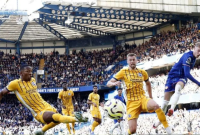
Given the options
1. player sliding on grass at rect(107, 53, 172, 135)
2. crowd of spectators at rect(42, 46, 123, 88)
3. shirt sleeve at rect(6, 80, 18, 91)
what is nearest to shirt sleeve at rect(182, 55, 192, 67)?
player sliding on grass at rect(107, 53, 172, 135)

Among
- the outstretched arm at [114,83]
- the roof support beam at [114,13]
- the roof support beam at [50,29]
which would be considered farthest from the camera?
the roof support beam at [50,29]

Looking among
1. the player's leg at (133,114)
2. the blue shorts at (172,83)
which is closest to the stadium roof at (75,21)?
the blue shorts at (172,83)

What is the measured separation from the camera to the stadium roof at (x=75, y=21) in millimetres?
37156

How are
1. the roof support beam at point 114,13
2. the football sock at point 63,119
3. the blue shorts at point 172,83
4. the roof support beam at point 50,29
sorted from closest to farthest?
the football sock at point 63,119
the blue shorts at point 172,83
the roof support beam at point 114,13
the roof support beam at point 50,29

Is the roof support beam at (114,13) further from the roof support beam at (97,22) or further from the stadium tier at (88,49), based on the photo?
the roof support beam at (97,22)

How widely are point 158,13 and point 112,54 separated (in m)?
12.2

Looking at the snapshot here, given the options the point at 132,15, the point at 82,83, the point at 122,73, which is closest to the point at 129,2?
the point at 132,15

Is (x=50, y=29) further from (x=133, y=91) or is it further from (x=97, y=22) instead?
(x=133, y=91)

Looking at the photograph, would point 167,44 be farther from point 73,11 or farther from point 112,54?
point 112,54

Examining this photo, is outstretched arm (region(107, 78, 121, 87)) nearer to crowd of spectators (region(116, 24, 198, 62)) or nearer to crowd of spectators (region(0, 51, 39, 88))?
crowd of spectators (region(116, 24, 198, 62))

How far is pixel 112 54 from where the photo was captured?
49.5 meters

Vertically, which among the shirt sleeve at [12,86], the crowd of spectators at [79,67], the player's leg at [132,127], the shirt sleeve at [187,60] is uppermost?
the shirt sleeve at [187,60]

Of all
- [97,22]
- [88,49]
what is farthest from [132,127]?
[88,49]

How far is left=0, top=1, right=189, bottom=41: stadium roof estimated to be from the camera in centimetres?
3716
